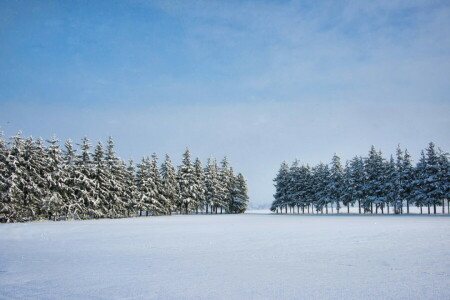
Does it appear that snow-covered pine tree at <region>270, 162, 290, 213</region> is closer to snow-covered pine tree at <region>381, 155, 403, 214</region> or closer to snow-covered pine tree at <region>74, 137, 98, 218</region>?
snow-covered pine tree at <region>381, 155, 403, 214</region>

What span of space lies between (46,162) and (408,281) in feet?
166

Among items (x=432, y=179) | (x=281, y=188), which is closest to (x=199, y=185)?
(x=281, y=188)

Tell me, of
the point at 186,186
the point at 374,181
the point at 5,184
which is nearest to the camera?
the point at 5,184

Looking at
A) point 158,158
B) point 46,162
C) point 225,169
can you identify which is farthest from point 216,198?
point 46,162

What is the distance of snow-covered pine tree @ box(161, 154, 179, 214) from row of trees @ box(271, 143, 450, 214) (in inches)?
1155

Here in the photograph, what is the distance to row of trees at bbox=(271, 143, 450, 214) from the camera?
58.8 meters

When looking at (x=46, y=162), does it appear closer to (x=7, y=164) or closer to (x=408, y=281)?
(x=7, y=164)

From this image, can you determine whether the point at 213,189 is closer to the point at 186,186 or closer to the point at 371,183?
the point at 186,186

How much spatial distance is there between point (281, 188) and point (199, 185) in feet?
76.7

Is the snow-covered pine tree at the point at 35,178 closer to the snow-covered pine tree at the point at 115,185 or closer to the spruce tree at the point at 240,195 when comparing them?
the snow-covered pine tree at the point at 115,185

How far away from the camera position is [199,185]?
76.6 m

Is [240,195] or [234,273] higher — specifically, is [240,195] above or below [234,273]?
above

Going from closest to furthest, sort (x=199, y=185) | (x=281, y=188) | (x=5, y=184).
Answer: (x=5, y=184) < (x=199, y=185) < (x=281, y=188)

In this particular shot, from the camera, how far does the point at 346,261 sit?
9.64 metres
